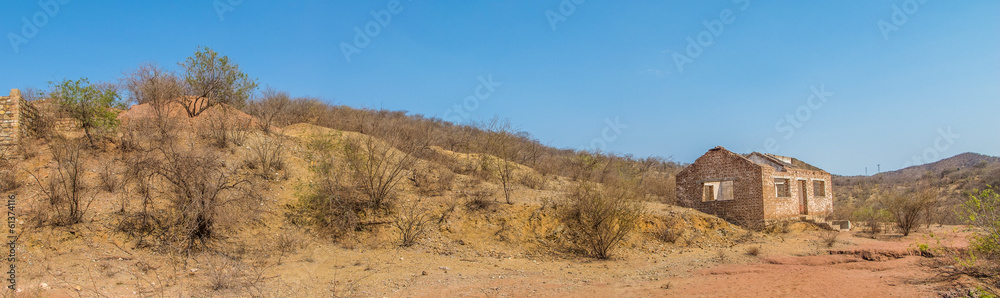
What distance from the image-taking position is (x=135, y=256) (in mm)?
12047

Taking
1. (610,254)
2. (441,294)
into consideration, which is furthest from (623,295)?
(610,254)

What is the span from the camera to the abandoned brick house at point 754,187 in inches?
803

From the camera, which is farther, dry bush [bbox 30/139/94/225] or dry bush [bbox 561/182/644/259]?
dry bush [bbox 561/182/644/259]

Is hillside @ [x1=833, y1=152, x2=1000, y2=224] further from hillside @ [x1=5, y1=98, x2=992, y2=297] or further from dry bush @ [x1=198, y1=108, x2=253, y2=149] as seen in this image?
dry bush @ [x1=198, y1=108, x2=253, y2=149]

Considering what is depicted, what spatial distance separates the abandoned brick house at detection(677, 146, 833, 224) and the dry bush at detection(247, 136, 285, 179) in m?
15.7

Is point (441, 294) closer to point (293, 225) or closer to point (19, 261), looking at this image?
point (293, 225)

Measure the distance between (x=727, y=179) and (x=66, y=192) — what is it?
21.0m

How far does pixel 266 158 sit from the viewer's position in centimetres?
1822

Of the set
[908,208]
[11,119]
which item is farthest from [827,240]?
[11,119]

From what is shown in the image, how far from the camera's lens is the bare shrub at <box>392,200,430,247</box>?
50.2 ft

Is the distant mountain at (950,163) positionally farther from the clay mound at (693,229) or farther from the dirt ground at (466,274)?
the dirt ground at (466,274)

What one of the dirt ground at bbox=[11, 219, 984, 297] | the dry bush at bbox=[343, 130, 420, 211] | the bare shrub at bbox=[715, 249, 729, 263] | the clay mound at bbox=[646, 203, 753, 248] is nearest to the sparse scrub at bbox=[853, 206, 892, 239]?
A: the clay mound at bbox=[646, 203, 753, 248]

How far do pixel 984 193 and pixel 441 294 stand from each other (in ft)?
30.3

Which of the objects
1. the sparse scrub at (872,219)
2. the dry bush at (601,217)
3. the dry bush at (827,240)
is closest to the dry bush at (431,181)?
the dry bush at (601,217)
